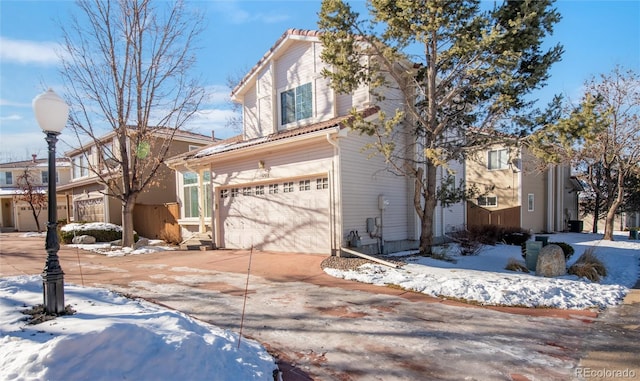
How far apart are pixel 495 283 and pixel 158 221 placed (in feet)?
53.2

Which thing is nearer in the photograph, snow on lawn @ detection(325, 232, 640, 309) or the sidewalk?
the sidewalk

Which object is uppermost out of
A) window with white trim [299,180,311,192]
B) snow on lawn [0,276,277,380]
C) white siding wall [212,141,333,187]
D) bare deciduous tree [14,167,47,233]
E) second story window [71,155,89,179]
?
second story window [71,155,89,179]

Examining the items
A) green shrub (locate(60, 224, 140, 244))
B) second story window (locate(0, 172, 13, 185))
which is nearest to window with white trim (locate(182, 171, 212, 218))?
green shrub (locate(60, 224, 140, 244))

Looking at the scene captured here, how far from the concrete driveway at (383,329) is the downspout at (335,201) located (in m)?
1.85

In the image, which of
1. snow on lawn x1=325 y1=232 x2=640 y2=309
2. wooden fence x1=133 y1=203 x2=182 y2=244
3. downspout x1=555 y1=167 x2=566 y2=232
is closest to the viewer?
snow on lawn x1=325 y1=232 x2=640 y2=309

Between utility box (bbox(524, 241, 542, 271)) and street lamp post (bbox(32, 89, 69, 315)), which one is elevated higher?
street lamp post (bbox(32, 89, 69, 315))

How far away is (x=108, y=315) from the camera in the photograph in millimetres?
4289

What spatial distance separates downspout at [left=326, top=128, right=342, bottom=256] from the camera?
10.2m

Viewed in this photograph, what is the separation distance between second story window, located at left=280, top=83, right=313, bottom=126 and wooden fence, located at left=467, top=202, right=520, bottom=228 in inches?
365

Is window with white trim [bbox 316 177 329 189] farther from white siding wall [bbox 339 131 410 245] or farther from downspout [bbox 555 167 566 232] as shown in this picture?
downspout [bbox 555 167 566 232]

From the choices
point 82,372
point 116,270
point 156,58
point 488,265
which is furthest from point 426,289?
point 156,58

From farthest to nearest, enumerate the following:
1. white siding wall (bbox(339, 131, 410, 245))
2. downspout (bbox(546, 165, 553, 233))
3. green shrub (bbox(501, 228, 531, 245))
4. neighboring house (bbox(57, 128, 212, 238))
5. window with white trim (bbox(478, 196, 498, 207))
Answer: downspout (bbox(546, 165, 553, 233))
window with white trim (bbox(478, 196, 498, 207))
neighboring house (bbox(57, 128, 212, 238))
green shrub (bbox(501, 228, 531, 245))
white siding wall (bbox(339, 131, 410, 245))

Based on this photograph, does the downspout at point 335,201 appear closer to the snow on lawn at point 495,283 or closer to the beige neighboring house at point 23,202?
the snow on lawn at point 495,283

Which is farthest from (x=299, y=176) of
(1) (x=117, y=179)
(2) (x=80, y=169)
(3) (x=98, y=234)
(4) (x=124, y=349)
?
(2) (x=80, y=169)
